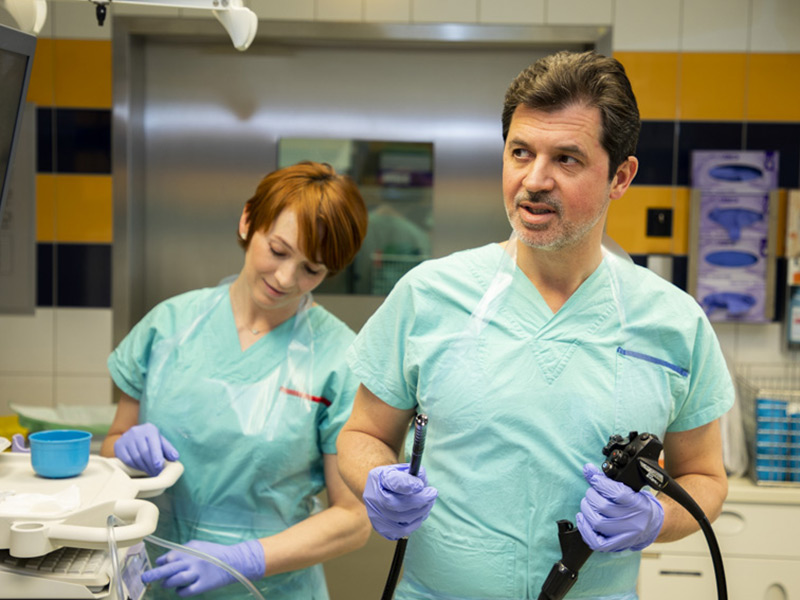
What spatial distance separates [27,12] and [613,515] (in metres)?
1.09

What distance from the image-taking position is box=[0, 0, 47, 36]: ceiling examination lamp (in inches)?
47.8

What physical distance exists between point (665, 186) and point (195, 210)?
155 cm

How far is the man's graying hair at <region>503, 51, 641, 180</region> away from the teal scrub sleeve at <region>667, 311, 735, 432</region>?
0.99 feet

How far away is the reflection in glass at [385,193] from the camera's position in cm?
289

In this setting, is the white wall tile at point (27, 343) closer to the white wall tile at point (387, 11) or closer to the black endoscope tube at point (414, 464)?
the white wall tile at point (387, 11)

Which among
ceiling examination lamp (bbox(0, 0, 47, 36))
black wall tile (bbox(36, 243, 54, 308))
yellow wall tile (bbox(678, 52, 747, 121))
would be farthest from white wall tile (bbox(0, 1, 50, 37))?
yellow wall tile (bbox(678, 52, 747, 121))

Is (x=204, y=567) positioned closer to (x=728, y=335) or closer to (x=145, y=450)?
(x=145, y=450)

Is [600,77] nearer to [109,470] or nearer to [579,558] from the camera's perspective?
[579,558]

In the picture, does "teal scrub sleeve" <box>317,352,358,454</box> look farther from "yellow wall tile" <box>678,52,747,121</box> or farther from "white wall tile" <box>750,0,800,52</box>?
"white wall tile" <box>750,0,800,52</box>

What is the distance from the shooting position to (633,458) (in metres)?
1.18

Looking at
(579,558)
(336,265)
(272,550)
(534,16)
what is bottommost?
(272,550)

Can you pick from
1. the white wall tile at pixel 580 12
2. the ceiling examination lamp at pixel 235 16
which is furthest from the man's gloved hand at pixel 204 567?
the white wall tile at pixel 580 12

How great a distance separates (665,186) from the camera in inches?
110

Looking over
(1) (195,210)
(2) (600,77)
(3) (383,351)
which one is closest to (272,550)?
(3) (383,351)
